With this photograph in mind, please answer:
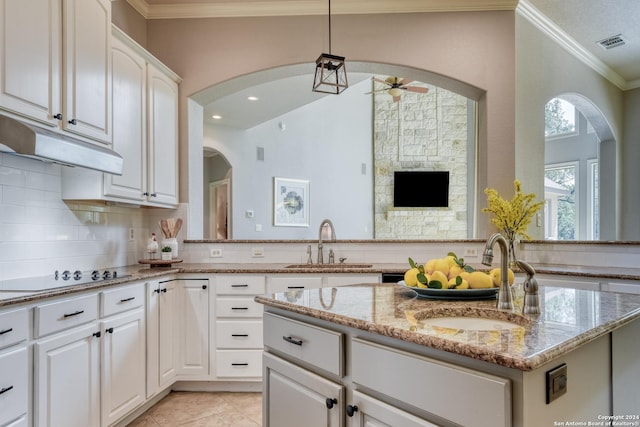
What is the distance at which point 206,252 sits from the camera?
11.6 ft

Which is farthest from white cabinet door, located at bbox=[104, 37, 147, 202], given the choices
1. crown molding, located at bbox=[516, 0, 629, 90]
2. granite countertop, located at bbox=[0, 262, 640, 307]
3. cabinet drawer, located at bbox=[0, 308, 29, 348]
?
crown molding, located at bbox=[516, 0, 629, 90]

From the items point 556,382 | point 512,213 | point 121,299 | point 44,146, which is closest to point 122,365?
point 121,299

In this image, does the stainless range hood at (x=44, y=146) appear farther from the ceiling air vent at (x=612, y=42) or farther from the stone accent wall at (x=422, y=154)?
the stone accent wall at (x=422, y=154)

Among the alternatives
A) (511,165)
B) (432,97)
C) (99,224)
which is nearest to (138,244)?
(99,224)

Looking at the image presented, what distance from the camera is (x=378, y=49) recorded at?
140 inches

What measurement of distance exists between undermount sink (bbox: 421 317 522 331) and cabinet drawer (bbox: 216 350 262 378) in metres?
1.99

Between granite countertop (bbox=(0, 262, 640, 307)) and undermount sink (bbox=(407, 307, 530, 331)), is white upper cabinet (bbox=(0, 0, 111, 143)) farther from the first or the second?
undermount sink (bbox=(407, 307, 530, 331))

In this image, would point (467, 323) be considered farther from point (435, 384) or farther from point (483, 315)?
point (435, 384)

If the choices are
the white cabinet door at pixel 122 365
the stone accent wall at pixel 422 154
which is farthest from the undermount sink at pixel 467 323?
the stone accent wall at pixel 422 154

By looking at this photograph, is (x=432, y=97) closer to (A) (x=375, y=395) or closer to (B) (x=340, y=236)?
(B) (x=340, y=236)

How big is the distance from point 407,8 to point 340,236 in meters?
4.78

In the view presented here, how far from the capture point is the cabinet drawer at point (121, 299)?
2211 millimetres

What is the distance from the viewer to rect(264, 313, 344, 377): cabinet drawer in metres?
1.22

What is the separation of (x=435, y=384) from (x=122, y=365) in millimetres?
2039
